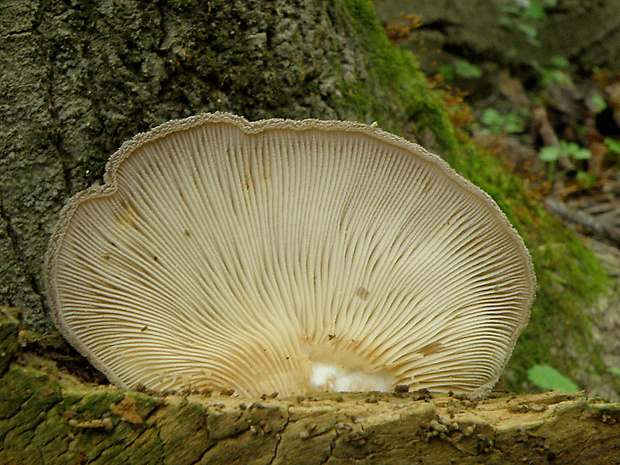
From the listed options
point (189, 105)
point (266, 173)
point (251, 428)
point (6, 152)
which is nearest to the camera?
point (251, 428)

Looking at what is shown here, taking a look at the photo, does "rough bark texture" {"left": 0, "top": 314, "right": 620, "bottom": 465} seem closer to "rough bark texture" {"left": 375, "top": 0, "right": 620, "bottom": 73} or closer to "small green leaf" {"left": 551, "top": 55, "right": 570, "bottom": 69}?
"rough bark texture" {"left": 375, "top": 0, "right": 620, "bottom": 73}

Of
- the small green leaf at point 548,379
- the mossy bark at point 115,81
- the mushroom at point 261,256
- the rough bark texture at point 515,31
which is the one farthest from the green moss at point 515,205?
the rough bark texture at point 515,31

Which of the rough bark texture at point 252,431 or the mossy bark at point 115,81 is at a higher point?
the mossy bark at point 115,81

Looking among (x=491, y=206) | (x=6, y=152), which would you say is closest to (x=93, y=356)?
(x=6, y=152)

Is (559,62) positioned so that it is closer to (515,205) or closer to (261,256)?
(515,205)

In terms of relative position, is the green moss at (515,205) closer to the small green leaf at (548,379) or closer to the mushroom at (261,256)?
the small green leaf at (548,379)

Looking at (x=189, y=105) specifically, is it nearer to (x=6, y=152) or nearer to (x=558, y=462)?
(x=6, y=152)
